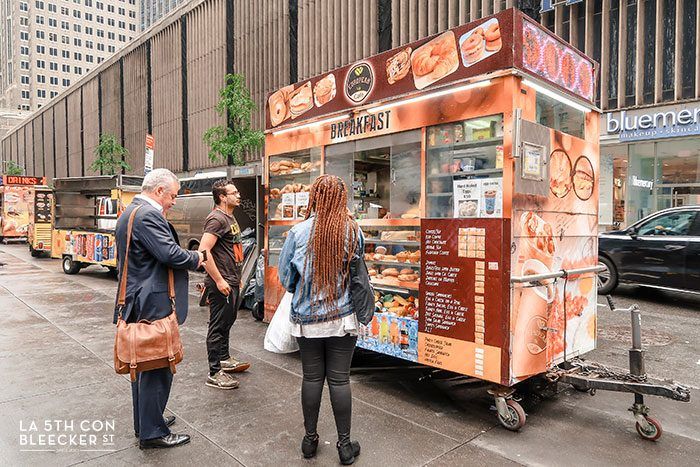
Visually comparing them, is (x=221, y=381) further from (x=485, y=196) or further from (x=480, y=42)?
(x=480, y=42)

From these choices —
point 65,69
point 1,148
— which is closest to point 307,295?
point 1,148

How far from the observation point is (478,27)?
12.9ft

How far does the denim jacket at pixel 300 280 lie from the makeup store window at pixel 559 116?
219 cm

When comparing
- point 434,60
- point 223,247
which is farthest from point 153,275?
point 434,60

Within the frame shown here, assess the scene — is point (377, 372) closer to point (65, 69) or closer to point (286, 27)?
point (286, 27)

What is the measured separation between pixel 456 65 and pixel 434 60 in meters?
0.30

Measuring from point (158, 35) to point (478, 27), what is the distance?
114 feet

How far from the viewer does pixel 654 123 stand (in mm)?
13641

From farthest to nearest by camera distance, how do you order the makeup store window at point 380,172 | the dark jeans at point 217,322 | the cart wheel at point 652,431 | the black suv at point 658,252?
the black suv at point 658,252
the makeup store window at point 380,172
the dark jeans at point 217,322
the cart wheel at point 652,431

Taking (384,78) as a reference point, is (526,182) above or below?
below

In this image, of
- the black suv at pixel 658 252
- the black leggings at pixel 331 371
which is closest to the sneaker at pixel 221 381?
the black leggings at pixel 331 371

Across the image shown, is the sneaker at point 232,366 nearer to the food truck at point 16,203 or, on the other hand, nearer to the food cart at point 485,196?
the food cart at point 485,196

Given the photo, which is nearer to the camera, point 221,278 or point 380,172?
point 221,278

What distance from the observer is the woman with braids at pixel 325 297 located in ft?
9.75
